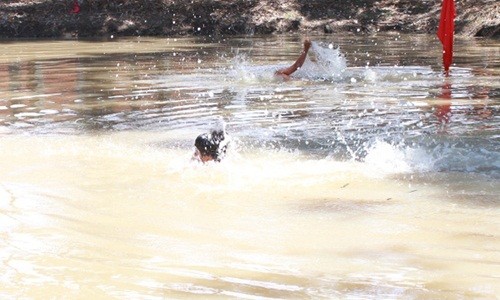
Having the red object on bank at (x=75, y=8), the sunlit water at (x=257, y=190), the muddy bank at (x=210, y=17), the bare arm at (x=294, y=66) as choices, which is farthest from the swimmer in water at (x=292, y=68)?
the red object on bank at (x=75, y=8)

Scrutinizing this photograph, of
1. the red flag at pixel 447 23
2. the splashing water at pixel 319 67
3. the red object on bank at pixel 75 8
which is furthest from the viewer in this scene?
the red object on bank at pixel 75 8

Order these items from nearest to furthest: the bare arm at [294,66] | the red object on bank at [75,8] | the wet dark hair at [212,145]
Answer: the wet dark hair at [212,145] < the bare arm at [294,66] < the red object on bank at [75,8]

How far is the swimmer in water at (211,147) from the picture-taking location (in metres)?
7.14

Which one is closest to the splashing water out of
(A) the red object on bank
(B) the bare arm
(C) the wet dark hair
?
(B) the bare arm

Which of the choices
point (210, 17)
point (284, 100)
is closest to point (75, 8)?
point (210, 17)

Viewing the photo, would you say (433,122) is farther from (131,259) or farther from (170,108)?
(131,259)

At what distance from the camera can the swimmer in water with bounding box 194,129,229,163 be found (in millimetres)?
7136

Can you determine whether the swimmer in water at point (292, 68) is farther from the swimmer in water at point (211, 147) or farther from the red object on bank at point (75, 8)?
the red object on bank at point (75, 8)

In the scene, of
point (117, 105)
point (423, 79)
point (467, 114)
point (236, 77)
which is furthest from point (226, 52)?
point (467, 114)

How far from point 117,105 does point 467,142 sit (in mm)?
4566

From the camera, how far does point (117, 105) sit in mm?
11172

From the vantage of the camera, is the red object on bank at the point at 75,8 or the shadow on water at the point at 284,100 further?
the red object on bank at the point at 75,8

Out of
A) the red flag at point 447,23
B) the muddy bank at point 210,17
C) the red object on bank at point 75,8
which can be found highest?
the red flag at point 447,23

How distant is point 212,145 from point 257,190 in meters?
0.76
